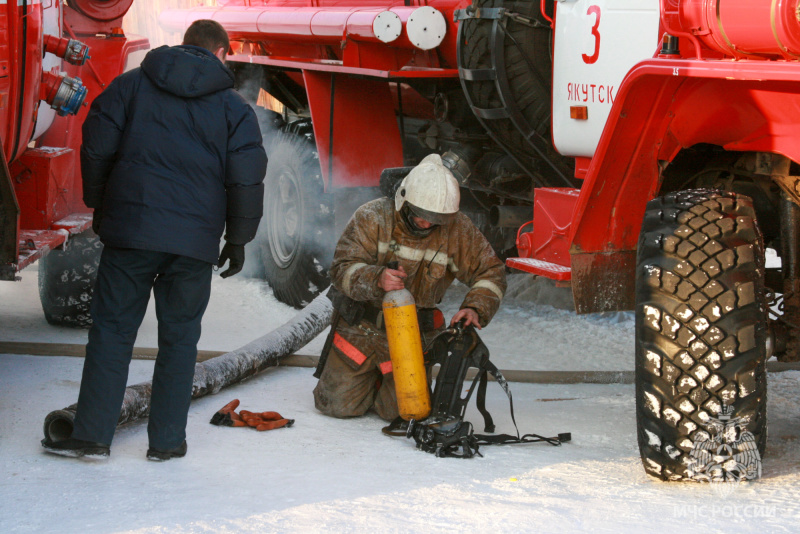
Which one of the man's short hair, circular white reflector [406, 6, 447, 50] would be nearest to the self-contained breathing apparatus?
the man's short hair

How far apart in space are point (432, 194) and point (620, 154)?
0.74 m

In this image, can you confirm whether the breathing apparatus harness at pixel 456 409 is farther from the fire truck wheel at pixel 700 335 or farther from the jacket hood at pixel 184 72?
the jacket hood at pixel 184 72

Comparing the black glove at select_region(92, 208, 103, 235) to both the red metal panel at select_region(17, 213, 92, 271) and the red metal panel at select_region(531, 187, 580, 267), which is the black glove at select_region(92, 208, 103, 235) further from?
the red metal panel at select_region(531, 187, 580, 267)

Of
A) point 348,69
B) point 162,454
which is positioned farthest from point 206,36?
point 348,69

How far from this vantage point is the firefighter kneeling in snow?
3.71 m

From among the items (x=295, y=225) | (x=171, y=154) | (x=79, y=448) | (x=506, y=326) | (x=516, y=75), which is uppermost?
A: (x=516, y=75)

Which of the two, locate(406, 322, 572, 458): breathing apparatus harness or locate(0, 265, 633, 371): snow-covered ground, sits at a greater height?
locate(406, 322, 572, 458): breathing apparatus harness

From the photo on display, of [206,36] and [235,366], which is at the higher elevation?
[206,36]

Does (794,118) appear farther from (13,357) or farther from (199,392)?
(13,357)

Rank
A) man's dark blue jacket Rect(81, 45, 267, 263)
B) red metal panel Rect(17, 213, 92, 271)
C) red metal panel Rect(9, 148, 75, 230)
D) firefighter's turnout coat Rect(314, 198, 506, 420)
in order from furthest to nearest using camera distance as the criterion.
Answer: red metal panel Rect(9, 148, 75, 230), red metal panel Rect(17, 213, 92, 271), firefighter's turnout coat Rect(314, 198, 506, 420), man's dark blue jacket Rect(81, 45, 267, 263)

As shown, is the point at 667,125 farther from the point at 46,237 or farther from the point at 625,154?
the point at 46,237

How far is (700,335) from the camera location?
2.85 m

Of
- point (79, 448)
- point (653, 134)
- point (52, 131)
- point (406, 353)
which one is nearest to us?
point (79, 448)

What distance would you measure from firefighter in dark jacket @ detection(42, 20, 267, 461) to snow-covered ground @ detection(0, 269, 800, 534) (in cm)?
21
